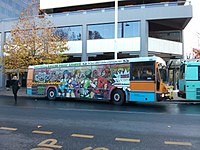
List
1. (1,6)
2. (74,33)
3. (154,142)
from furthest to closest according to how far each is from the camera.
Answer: (1,6) → (74,33) → (154,142)

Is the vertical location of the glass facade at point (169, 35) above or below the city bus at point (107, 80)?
above

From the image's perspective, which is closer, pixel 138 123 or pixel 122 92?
pixel 138 123

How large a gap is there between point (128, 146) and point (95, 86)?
10197mm

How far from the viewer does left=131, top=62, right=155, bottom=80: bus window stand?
533 inches

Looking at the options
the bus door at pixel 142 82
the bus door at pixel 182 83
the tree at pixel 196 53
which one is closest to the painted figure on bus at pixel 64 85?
the bus door at pixel 142 82

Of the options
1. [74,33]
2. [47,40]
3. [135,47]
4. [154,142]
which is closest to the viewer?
[154,142]

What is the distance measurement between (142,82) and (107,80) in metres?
2.34

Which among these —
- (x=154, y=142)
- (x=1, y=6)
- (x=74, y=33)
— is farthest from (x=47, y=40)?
(x=1, y=6)

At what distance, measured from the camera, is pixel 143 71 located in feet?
45.2

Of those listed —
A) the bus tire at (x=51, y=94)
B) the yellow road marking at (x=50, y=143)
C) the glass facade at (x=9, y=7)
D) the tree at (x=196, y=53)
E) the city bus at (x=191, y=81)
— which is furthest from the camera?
the glass facade at (x=9, y=7)

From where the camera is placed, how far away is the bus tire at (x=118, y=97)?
14.4 meters

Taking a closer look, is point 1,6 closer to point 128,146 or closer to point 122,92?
point 122,92

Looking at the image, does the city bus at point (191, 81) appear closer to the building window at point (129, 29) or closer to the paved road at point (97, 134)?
the paved road at point (97, 134)

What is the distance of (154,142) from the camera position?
5809mm
